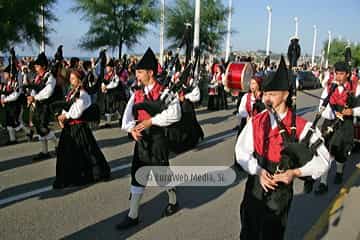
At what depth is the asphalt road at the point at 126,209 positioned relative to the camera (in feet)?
14.8

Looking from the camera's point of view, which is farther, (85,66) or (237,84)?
(85,66)

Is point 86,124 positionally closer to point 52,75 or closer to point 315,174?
point 52,75

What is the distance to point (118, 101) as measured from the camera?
12.0 m

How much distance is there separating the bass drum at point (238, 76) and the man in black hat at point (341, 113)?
278cm

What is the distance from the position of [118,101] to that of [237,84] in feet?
13.9

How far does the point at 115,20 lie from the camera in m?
16.5

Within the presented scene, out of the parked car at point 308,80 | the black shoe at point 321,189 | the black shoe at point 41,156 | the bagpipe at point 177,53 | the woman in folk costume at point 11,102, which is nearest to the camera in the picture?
the bagpipe at point 177,53

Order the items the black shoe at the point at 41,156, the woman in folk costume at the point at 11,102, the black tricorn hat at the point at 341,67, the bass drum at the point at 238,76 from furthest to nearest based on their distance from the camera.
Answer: the bass drum at the point at 238,76
the woman in folk costume at the point at 11,102
the black shoe at the point at 41,156
the black tricorn hat at the point at 341,67

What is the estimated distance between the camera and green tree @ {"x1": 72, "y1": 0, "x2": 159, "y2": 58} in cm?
1647

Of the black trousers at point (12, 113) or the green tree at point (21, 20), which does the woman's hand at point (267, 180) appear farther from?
the green tree at point (21, 20)

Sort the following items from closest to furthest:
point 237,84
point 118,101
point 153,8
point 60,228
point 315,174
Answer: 1. point 315,174
2. point 60,228
3. point 237,84
4. point 118,101
5. point 153,8

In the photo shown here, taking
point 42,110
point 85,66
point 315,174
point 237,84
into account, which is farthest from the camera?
point 85,66

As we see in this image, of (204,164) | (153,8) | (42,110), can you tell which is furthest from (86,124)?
(153,8)

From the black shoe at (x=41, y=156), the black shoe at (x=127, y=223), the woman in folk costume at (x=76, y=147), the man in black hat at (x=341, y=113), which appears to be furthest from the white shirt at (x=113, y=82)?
the black shoe at (x=127, y=223)
